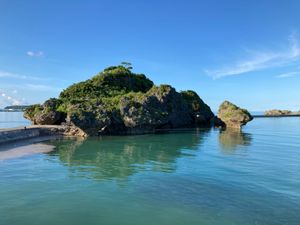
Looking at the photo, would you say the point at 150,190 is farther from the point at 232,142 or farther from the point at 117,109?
the point at 117,109

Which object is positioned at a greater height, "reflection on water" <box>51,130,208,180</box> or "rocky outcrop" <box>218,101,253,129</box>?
"rocky outcrop" <box>218,101,253,129</box>

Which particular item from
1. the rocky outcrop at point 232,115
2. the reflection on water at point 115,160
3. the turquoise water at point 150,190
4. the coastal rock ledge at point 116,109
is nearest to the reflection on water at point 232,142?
the reflection on water at point 115,160

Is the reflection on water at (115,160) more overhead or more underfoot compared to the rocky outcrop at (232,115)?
more underfoot

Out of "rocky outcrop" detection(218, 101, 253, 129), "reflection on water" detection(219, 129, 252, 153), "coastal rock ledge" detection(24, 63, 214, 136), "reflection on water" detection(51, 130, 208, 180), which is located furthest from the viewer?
"rocky outcrop" detection(218, 101, 253, 129)

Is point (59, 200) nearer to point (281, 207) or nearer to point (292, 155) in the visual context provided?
point (281, 207)

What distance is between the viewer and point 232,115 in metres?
78.9

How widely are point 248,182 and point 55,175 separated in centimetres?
1331

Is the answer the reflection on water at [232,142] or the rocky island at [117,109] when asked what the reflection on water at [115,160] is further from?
the rocky island at [117,109]

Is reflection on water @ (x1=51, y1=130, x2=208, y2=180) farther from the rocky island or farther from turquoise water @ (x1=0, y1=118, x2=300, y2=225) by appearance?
the rocky island

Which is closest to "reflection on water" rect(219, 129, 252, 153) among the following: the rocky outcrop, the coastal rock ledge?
Result: the coastal rock ledge

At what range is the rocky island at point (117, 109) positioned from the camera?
169 ft

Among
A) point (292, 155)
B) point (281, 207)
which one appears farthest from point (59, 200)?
A: point (292, 155)

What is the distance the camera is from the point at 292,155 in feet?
102

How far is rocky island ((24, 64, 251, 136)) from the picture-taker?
5159 centimetres
